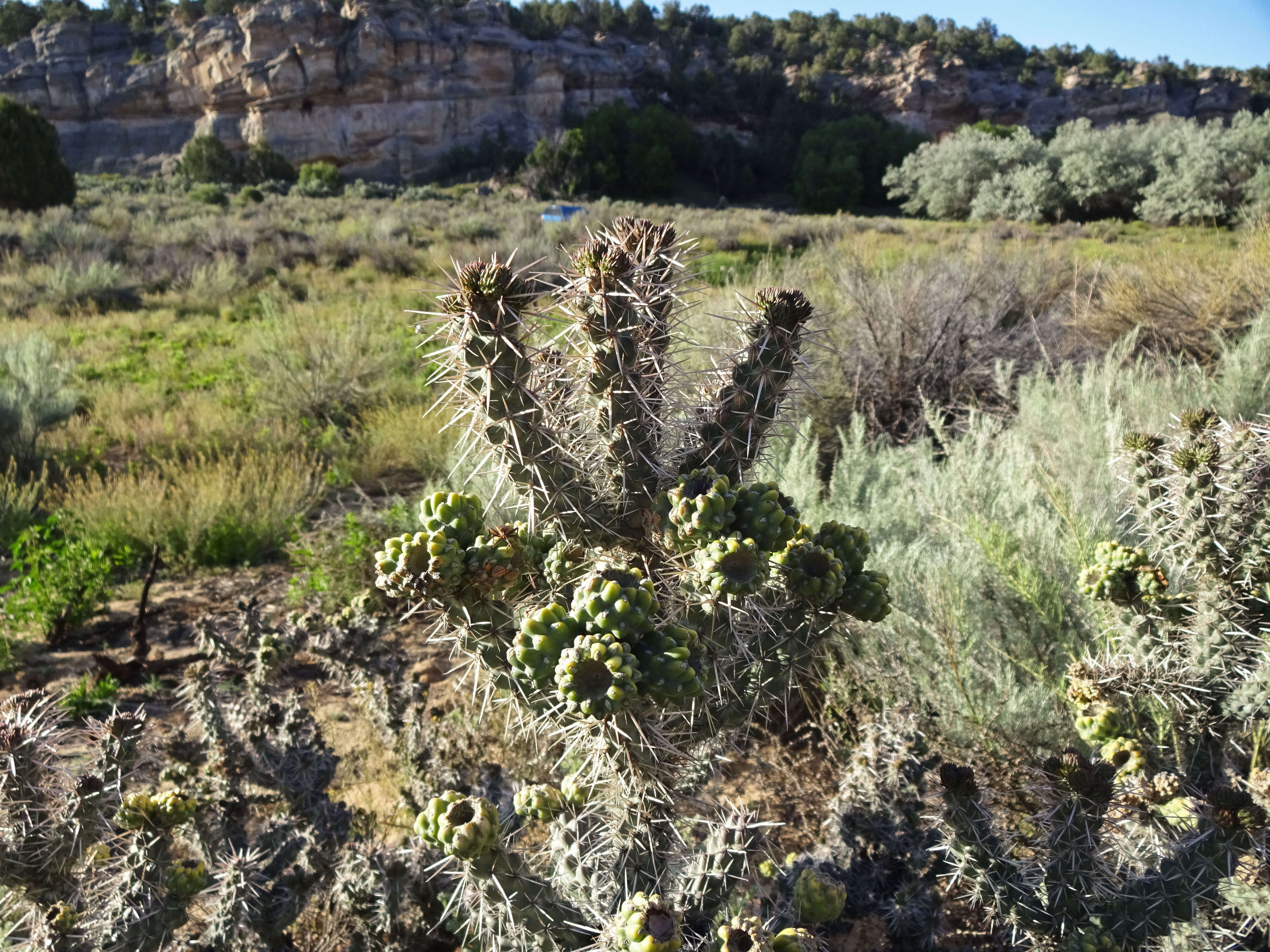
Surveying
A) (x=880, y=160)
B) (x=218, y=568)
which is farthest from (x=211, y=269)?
(x=880, y=160)

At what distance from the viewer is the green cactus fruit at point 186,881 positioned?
1.75 m

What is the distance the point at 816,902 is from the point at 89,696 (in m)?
3.48

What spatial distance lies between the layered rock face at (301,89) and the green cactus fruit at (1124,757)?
197ft

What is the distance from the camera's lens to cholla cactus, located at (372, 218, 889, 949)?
1.23 m

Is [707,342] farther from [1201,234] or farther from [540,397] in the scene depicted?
[1201,234]

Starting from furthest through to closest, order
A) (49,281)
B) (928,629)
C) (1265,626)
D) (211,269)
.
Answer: (211,269) → (49,281) → (928,629) → (1265,626)

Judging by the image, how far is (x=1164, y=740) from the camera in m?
2.27

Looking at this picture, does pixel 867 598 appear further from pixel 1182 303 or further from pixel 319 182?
pixel 319 182

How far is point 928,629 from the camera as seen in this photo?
2.62 meters

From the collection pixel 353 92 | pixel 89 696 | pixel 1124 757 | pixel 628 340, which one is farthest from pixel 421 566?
pixel 353 92

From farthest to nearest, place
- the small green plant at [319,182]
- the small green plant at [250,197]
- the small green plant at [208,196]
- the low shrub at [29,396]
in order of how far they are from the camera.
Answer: the small green plant at [319,182] < the small green plant at [250,197] < the small green plant at [208,196] < the low shrub at [29,396]

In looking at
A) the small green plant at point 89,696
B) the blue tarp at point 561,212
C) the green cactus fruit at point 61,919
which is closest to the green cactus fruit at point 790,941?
the green cactus fruit at point 61,919

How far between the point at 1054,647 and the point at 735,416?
2.01 m

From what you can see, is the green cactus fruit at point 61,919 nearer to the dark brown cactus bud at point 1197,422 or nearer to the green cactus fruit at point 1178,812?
the green cactus fruit at point 1178,812
